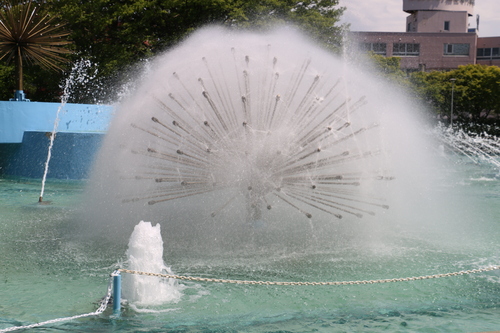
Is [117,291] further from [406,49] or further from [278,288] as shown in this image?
[406,49]

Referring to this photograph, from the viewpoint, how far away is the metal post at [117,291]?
20.0 ft

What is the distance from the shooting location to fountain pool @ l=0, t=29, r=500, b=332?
657 cm

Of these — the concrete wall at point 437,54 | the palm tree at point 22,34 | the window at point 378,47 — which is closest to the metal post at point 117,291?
the palm tree at point 22,34

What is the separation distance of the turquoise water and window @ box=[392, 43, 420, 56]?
65.3 metres

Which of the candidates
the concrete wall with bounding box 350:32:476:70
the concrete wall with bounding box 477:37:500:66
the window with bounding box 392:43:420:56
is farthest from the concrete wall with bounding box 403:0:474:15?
the window with bounding box 392:43:420:56

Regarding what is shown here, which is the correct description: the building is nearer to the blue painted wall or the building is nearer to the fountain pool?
the blue painted wall

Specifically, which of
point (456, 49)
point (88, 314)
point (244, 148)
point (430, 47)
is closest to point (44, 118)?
point (244, 148)

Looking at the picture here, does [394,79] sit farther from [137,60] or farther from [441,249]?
[441,249]

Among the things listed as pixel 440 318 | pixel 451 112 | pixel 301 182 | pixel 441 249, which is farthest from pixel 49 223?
pixel 451 112

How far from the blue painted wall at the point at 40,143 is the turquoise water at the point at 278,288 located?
1003 cm

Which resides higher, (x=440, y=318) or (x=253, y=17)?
(x=253, y=17)

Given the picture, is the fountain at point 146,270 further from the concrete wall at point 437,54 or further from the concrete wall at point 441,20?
the concrete wall at point 441,20

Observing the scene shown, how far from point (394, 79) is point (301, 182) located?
Answer: 127 feet

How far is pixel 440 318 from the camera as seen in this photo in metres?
6.43
